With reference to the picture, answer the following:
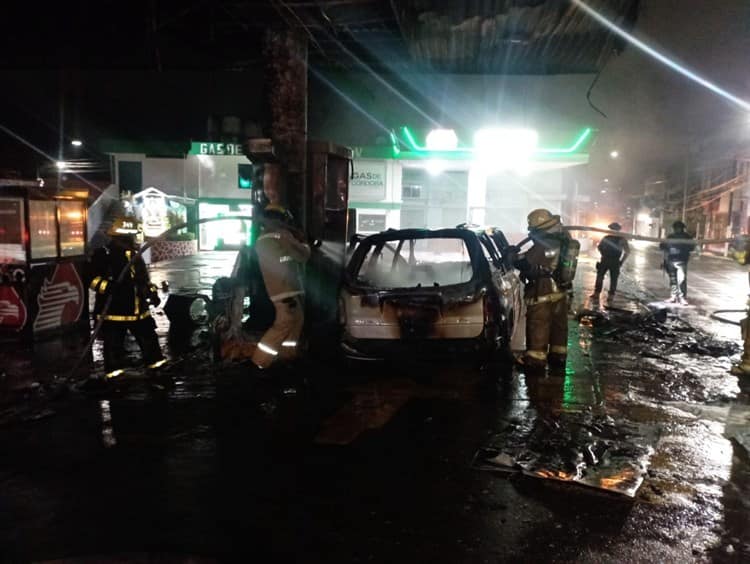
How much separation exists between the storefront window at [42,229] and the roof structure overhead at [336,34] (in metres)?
3.41

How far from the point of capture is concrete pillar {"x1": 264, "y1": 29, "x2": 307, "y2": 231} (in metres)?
7.83

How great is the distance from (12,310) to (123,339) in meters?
3.01

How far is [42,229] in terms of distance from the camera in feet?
26.5

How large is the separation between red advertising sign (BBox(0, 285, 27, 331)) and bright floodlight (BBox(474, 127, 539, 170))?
16264mm

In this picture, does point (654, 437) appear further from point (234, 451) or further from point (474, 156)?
point (474, 156)

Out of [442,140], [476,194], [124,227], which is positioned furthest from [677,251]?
[476,194]

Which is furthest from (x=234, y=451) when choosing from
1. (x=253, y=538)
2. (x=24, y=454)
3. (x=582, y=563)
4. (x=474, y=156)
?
(x=474, y=156)

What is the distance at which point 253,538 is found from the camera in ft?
10.4

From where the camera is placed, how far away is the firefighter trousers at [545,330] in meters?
6.56

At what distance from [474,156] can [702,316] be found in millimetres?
11986

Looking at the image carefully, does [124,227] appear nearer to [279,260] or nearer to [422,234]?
[279,260]

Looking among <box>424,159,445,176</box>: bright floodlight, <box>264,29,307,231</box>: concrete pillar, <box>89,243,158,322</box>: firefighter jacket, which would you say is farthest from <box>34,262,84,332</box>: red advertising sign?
<box>424,159,445,176</box>: bright floodlight

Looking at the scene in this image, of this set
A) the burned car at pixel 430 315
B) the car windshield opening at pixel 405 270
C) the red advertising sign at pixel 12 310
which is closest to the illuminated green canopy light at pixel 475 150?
the car windshield opening at pixel 405 270

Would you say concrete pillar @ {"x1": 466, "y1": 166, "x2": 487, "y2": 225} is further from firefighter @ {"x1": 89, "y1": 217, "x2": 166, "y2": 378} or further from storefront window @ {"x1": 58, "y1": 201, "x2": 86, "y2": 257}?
firefighter @ {"x1": 89, "y1": 217, "x2": 166, "y2": 378}
